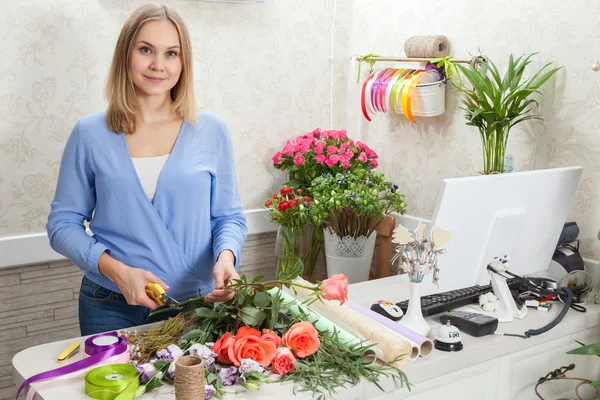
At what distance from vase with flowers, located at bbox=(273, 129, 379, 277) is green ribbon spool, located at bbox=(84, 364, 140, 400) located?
1.38 m

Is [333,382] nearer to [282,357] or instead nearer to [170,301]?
[282,357]

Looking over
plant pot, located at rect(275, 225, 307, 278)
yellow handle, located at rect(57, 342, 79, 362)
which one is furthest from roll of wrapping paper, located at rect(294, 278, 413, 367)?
plant pot, located at rect(275, 225, 307, 278)

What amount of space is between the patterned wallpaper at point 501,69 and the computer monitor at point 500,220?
203mm

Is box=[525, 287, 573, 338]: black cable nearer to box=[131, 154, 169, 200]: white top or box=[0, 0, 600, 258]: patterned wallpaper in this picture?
box=[0, 0, 600, 258]: patterned wallpaper

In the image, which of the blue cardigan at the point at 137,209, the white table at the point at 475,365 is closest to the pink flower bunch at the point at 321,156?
the white table at the point at 475,365

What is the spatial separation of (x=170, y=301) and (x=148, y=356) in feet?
0.54

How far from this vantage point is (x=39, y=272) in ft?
A: 7.92

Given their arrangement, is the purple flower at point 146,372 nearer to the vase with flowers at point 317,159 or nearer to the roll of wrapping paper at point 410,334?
the roll of wrapping paper at point 410,334

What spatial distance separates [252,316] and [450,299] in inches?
25.3

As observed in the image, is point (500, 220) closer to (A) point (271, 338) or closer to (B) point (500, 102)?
(B) point (500, 102)

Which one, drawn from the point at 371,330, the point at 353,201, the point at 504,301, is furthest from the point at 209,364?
the point at 353,201

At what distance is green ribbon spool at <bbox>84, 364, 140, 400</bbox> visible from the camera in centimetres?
130

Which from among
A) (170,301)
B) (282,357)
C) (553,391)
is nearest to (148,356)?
(170,301)

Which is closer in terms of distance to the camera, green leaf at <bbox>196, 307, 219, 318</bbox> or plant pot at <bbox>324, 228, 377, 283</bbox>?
green leaf at <bbox>196, 307, 219, 318</bbox>
